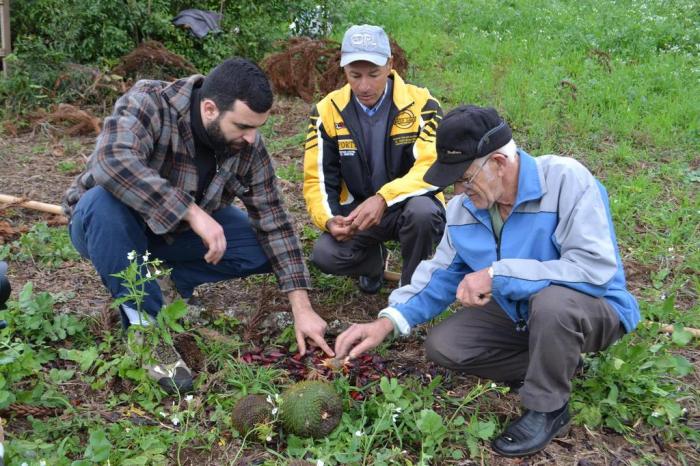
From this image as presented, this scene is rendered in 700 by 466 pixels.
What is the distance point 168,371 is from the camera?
3352 mm

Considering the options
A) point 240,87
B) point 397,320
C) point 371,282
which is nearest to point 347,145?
point 371,282

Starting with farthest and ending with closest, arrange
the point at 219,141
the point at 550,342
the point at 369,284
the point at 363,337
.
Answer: the point at 369,284, the point at 219,141, the point at 363,337, the point at 550,342

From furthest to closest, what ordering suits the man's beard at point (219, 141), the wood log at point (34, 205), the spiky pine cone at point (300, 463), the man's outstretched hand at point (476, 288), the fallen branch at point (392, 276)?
the wood log at point (34, 205)
the fallen branch at point (392, 276)
the man's beard at point (219, 141)
the man's outstretched hand at point (476, 288)
the spiky pine cone at point (300, 463)

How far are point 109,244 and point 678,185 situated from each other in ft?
15.8

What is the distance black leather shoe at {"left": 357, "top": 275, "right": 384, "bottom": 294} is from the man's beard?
1.26m

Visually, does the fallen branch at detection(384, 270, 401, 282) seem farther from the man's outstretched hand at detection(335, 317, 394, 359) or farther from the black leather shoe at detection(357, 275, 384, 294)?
the man's outstretched hand at detection(335, 317, 394, 359)

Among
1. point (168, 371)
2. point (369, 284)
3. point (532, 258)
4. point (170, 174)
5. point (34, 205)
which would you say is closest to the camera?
point (532, 258)

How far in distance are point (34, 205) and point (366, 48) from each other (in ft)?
9.58

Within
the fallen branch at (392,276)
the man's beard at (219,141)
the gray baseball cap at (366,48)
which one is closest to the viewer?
the man's beard at (219,141)

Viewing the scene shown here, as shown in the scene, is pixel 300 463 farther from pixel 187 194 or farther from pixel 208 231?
pixel 187 194

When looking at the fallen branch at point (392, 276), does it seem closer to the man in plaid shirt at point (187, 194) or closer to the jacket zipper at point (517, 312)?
the man in plaid shirt at point (187, 194)

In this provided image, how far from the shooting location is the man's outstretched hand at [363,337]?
319 centimetres

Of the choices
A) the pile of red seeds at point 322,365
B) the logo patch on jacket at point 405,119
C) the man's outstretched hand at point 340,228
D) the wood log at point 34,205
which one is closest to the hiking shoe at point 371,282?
the man's outstretched hand at point 340,228

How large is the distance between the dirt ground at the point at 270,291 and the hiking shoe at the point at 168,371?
476mm
